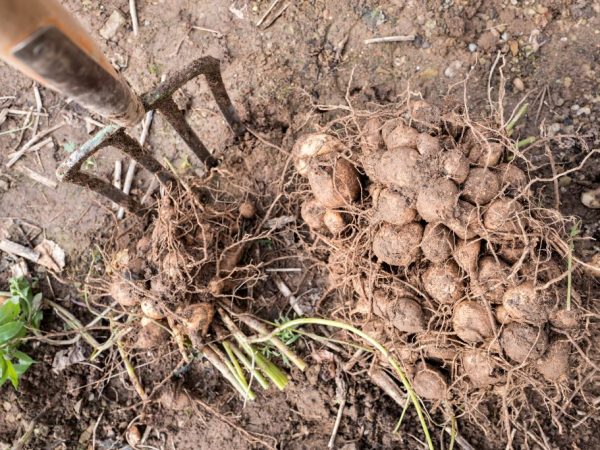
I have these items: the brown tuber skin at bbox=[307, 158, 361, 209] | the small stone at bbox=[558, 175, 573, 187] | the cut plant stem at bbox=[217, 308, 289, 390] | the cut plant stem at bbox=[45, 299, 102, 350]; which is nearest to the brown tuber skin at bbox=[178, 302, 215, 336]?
the cut plant stem at bbox=[217, 308, 289, 390]

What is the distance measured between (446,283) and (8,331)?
1.52 m

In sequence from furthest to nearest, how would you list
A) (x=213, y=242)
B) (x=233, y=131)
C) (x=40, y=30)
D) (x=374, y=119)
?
(x=233, y=131) → (x=213, y=242) → (x=374, y=119) → (x=40, y=30)

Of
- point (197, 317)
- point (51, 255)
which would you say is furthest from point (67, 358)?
point (197, 317)

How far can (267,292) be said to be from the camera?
6.51ft

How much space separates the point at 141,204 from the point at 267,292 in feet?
2.02

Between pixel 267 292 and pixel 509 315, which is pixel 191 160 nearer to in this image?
pixel 267 292

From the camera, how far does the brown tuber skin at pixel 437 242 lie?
4.81 feet

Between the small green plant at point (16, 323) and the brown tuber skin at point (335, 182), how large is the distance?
1198 millimetres

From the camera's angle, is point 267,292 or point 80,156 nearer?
point 80,156

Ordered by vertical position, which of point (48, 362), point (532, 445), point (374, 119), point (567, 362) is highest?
point (374, 119)

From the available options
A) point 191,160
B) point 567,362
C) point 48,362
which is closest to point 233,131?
point 191,160

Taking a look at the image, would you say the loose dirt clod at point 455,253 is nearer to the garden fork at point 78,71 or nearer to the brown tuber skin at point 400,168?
the brown tuber skin at point 400,168

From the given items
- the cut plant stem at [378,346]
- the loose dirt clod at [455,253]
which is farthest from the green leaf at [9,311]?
the loose dirt clod at [455,253]

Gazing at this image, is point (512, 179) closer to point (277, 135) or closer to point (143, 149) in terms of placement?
point (277, 135)
